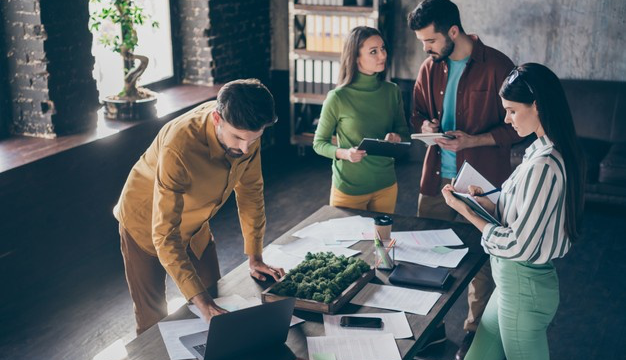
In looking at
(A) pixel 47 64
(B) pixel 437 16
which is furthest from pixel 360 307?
(A) pixel 47 64

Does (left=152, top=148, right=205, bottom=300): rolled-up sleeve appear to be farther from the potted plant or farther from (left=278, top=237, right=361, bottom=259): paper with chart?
the potted plant

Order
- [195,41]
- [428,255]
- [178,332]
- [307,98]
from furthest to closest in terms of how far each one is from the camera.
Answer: [307,98] < [195,41] < [428,255] < [178,332]

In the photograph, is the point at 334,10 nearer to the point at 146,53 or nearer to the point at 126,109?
the point at 146,53

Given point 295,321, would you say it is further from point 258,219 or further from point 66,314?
point 66,314

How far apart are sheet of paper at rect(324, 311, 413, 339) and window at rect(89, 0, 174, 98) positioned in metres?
3.27

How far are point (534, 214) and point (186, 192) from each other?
3.78ft

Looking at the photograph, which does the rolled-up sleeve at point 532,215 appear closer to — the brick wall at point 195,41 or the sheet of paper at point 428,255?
the sheet of paper at point 428,255

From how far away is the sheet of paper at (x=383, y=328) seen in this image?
2383 millimetres

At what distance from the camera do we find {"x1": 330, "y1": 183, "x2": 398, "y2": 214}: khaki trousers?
3641 millimetres

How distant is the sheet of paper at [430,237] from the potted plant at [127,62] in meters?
2.47

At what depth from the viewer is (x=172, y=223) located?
96.1 inches

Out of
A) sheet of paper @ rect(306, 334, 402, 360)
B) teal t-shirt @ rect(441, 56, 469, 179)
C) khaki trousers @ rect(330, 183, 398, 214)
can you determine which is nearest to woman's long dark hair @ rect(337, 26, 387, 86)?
teal t-shirt @ rect(441, 56, 469, 179)

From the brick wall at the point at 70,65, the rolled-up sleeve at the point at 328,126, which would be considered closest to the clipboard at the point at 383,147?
the rolled-up sleeve at the point at 328,126

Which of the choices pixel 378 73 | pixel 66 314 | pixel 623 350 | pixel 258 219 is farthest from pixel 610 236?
pixel 66 314
